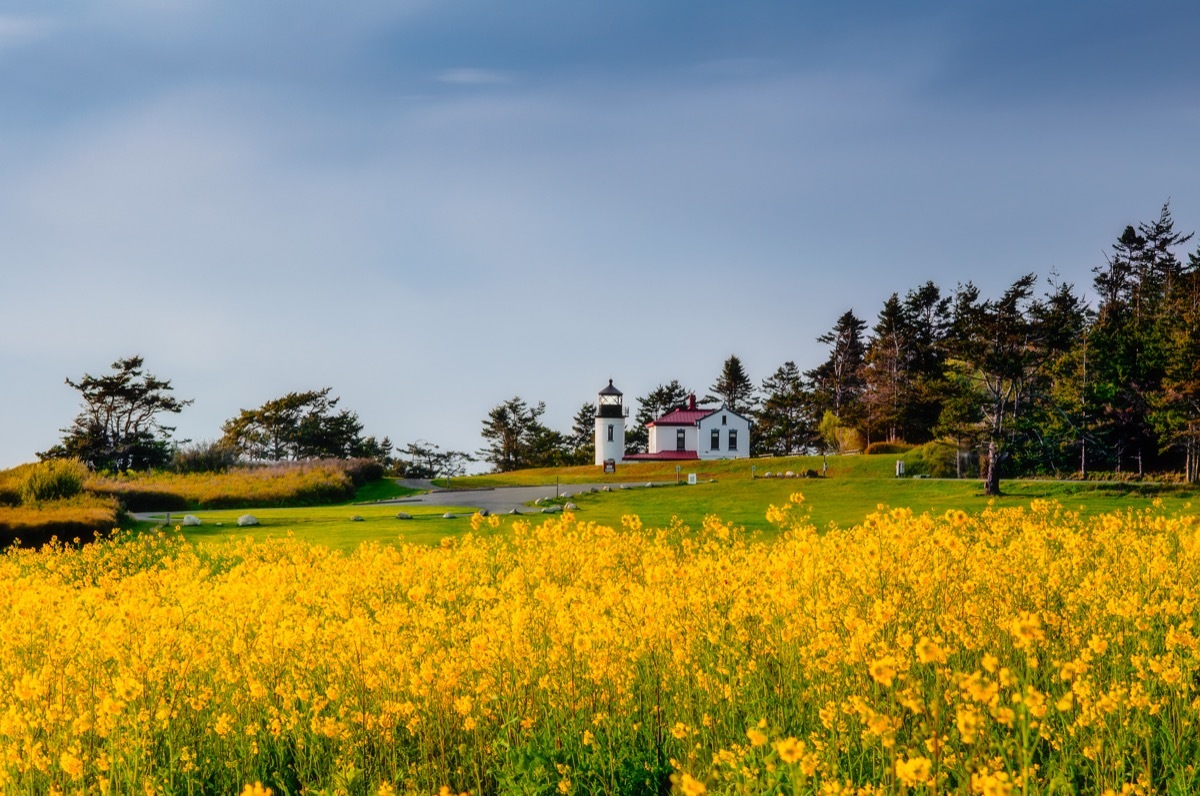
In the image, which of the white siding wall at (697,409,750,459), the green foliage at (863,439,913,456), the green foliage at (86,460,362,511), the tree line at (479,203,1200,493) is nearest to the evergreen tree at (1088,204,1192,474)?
the tree line at (479,203,1200,493)

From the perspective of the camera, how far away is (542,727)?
5516 mm

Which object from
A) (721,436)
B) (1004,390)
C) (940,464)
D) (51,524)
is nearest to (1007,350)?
(1004,390)

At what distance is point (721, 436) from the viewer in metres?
65.4

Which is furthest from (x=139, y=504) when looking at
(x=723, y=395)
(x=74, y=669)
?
(x=723, y=395)

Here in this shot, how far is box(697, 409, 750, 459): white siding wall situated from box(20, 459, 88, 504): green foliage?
144ft

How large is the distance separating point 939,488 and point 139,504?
28.8 meters

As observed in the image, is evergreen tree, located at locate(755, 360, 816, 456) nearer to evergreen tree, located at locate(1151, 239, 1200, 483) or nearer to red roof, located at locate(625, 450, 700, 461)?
red roof, located at locate(625, 450, 700, 461)

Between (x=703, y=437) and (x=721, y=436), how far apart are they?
1.31 meters

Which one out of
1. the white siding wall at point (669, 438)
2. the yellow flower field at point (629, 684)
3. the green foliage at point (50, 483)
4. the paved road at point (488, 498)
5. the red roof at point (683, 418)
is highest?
the red roof at point (683, 418)

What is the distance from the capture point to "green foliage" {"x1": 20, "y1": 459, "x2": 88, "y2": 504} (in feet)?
85.2

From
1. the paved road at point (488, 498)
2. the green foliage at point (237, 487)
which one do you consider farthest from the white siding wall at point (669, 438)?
the green foliage at point (237, 487)

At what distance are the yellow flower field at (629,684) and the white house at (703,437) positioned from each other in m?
57.1

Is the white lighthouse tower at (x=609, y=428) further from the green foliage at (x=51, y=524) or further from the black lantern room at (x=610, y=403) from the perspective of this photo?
the green foliage at (x=51, y=524)

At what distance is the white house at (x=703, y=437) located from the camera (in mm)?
65062
